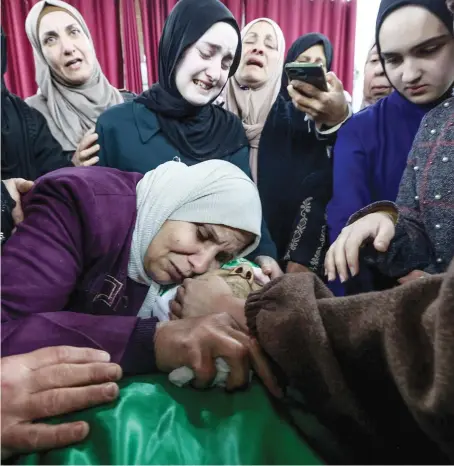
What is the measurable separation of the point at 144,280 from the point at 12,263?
0.84ft

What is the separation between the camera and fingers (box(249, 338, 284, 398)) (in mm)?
520

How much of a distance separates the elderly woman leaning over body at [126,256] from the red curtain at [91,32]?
645 mm

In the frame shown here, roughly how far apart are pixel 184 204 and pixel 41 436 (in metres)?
0.48

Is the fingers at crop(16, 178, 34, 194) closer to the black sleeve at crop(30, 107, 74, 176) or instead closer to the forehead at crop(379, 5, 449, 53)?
the black sleeve at crop(30, 107, 74, 176)

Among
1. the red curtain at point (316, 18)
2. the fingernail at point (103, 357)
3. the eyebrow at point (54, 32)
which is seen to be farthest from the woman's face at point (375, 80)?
the fingernail at point (103, 357)

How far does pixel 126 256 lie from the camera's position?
0.80m

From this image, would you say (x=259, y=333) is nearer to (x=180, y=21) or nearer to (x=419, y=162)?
(x=419, y=162)

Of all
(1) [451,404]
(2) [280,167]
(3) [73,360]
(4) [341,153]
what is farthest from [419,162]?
(3) [73,360]

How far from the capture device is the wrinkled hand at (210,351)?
53cm

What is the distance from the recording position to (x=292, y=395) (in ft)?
1.77

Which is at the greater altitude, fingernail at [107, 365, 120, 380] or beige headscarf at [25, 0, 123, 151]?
beige headscarf at [25, 0, 123, 151]

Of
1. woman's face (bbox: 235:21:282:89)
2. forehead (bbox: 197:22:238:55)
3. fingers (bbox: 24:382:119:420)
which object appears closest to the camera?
fingers (bbox: 24:382:119:420)

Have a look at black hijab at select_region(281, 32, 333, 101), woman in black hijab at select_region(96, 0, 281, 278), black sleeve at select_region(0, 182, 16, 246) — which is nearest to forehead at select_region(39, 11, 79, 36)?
woman in black hijab at select_region(96, 0, 281, 278)

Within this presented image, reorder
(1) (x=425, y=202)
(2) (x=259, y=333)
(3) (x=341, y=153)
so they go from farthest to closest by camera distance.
→ (3) (x=341, y=153) → (1) (x=425, y=202) → (2) (x=259, y=333)
